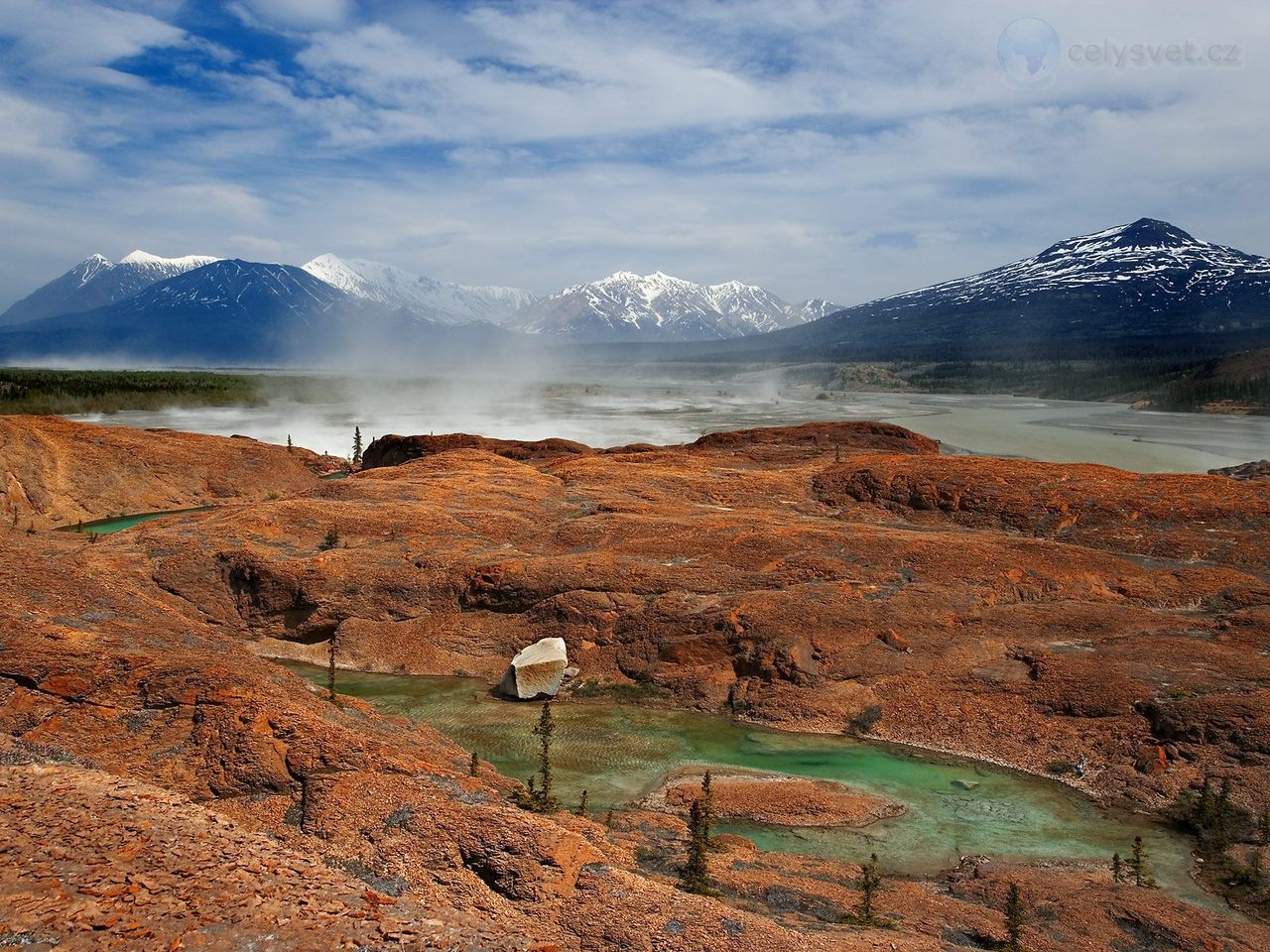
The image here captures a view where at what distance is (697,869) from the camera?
11.2 m

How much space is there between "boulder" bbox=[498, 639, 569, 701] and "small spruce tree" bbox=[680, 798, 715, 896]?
9.87 m

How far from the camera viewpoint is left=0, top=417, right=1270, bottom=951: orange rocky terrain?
876 cm

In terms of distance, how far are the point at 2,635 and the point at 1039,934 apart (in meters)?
15.3

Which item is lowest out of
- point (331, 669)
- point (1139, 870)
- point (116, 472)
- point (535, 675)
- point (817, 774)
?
point (817, 774)

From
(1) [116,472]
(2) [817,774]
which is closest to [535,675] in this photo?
(2) [817,774]

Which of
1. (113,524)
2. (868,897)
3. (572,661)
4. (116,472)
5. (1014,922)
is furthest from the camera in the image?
(116,472)

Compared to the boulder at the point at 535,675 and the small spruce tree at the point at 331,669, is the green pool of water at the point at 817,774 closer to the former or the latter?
the boulder at the point at 535,675

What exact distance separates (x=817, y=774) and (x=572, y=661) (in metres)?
7.28

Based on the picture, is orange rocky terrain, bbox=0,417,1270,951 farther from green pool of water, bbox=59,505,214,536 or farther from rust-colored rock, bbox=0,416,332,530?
green pool of water, bbox=59,505,214,536

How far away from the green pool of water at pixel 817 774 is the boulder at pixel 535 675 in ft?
1.22

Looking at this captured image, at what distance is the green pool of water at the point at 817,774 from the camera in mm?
14891

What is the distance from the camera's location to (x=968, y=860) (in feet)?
47.0

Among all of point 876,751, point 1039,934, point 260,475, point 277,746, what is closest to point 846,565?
point 876,751

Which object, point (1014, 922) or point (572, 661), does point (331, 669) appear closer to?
point (572, 661)
